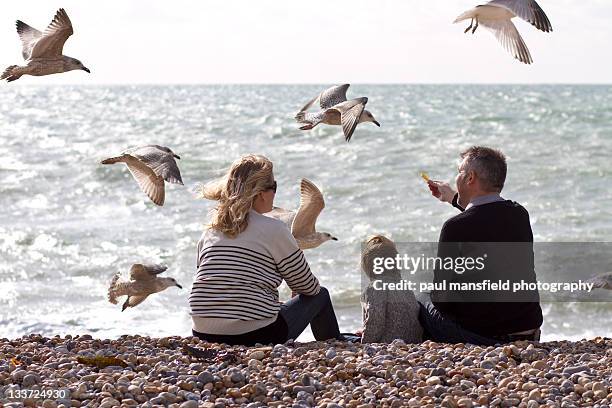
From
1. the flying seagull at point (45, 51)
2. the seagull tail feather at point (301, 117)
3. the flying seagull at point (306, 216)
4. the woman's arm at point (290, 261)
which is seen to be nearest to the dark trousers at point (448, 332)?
the woman's arm at point (290, 261)

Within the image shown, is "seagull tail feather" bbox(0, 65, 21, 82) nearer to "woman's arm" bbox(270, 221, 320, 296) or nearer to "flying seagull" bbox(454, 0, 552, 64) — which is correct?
"woman's arm" bbox(270, 221, 320, 296)

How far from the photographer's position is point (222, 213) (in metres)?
5.16

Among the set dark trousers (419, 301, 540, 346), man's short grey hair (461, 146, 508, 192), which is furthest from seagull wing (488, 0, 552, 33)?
dark trousers (419, 301, 540, 346)

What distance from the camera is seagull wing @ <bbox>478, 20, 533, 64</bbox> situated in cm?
697

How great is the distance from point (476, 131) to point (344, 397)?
2172 cm

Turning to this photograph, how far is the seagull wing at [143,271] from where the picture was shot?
6492 millimetres

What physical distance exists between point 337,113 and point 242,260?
1959mm

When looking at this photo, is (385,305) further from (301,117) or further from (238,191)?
(301,117)

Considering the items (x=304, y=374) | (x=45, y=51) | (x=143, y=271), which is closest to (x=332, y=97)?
(x=143, y=271)

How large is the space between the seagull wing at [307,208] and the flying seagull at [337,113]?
1.27ft

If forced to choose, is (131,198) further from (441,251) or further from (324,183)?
(441,251)

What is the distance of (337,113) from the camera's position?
6.82 meters

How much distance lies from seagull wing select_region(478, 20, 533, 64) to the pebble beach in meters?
2.41

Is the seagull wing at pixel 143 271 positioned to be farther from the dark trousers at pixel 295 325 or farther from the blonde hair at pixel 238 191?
the blonde hair at pixel 238 191
